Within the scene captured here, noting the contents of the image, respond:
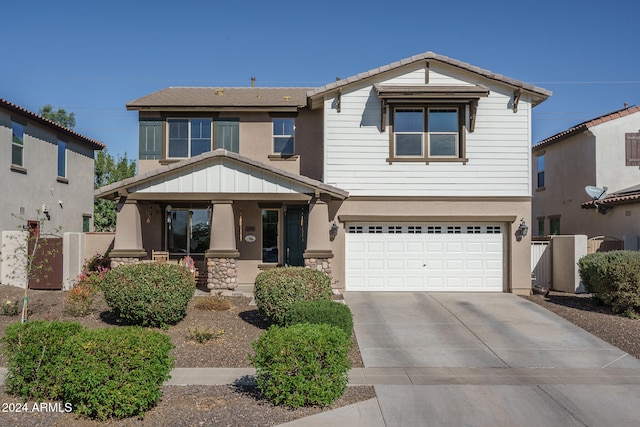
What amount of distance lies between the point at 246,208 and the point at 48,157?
9.28 meters

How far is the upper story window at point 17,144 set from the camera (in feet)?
61.7

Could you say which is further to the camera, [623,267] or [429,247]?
[429,247]

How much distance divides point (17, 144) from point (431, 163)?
577 inches

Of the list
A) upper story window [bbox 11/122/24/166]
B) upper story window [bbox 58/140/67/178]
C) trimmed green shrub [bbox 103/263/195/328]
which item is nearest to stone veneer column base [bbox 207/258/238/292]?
trimmed green shrub [bbox 103/263/195/328]

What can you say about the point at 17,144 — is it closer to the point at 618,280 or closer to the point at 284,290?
the point at 284,290

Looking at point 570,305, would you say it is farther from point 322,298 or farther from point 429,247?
point 322,298

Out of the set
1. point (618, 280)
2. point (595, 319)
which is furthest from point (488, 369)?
point (618, 280)

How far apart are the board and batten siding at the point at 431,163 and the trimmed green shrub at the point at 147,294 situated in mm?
6635

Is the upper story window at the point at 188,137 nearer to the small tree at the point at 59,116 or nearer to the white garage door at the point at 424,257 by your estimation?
the white garage door at the point at 424,257

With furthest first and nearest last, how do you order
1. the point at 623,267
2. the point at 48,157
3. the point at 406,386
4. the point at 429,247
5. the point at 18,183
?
the point at 48,157
the point at 18,183
the point at 429,247
the point at 623,267
the point at 406,386

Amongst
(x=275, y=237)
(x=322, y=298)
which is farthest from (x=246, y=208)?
(x=322, y=298)

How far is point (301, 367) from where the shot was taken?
22.9 feet

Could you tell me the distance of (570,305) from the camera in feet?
48.1

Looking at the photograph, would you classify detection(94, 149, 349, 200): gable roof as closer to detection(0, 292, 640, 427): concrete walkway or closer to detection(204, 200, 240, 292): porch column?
detection(204, 200, 240, 292): porch column
